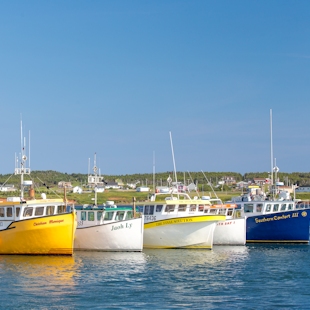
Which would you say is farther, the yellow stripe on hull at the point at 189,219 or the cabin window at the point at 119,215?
the yellow stripe on hull at the point at 189,219

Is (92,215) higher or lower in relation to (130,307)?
higher

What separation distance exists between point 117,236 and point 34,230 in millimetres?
5649

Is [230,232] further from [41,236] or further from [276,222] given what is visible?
[41,236]

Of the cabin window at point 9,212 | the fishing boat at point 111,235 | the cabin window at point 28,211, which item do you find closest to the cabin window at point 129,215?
the fishing boat at point 111,235

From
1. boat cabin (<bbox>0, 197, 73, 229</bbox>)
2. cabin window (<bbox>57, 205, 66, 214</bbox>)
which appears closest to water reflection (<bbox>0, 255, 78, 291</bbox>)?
boat cabin (<bbox>0, 197, 73, 229</bbox>)

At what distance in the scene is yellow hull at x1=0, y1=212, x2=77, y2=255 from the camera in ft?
121

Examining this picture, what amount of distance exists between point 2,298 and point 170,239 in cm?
1891

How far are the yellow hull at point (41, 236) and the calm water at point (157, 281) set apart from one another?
70cm

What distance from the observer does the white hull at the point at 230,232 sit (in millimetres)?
47344

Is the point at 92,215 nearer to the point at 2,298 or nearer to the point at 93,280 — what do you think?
the point at 93,280

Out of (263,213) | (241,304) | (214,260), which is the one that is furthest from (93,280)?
(263,213)

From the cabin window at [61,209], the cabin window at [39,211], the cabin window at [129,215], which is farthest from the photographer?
the cabin window at [129,215]

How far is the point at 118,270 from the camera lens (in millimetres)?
32656

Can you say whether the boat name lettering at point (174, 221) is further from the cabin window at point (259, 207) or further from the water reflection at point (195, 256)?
the cabin window at point (259, 207)
